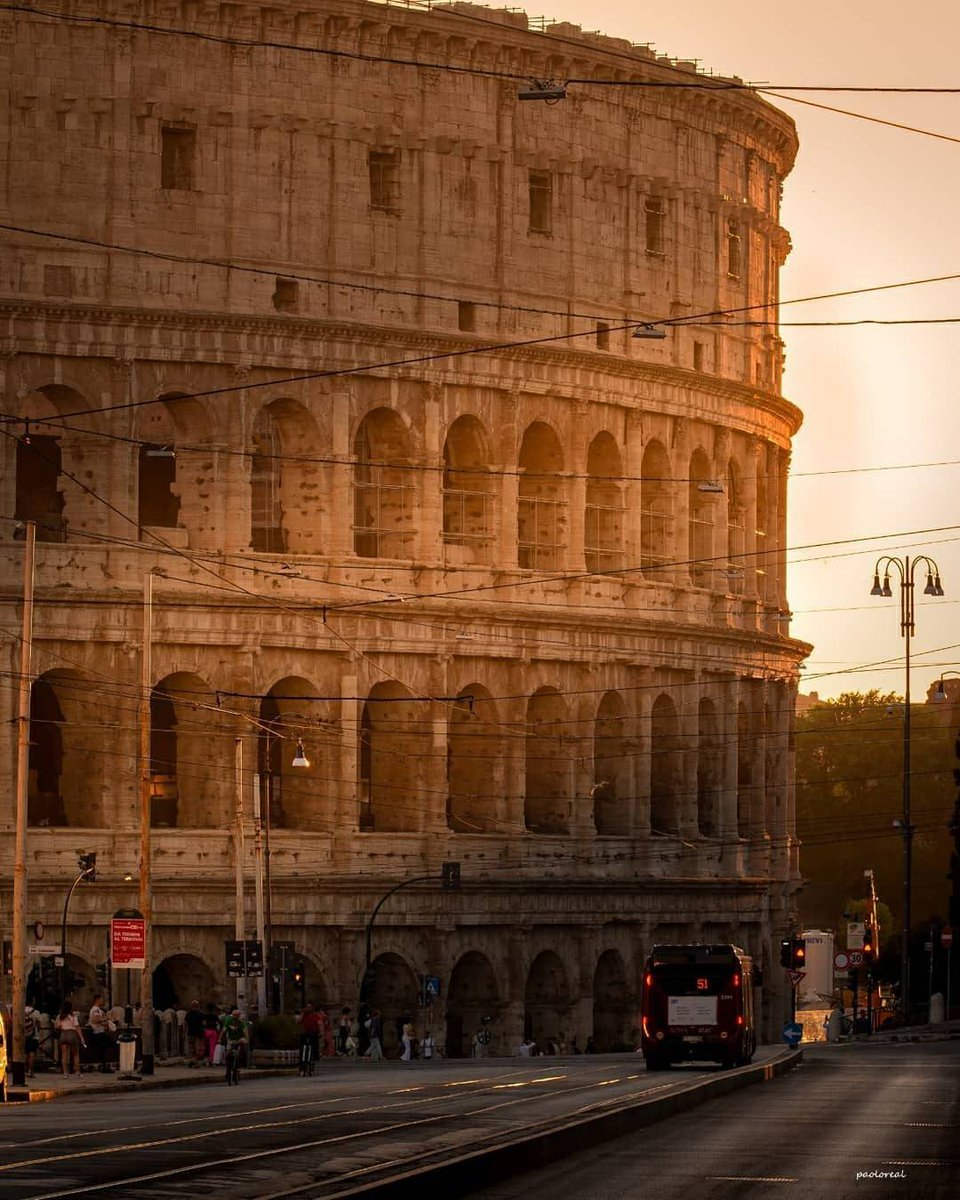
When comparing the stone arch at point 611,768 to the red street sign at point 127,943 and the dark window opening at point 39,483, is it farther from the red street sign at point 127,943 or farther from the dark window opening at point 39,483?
the red street sign at point 127,943

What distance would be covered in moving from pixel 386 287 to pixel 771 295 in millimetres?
15394

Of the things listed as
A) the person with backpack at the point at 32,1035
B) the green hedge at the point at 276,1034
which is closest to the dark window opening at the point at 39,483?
the green hedge at the point at 276,1034

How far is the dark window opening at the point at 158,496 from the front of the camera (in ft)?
205

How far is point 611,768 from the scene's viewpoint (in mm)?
67750

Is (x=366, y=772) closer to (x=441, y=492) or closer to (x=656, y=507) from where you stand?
(x=441, y=492)

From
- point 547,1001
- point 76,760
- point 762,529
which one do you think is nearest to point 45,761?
point 76,760

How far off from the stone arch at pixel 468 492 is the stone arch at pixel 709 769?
8.68m

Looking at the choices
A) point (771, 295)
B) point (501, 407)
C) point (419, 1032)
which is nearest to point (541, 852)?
point (419, 1032)

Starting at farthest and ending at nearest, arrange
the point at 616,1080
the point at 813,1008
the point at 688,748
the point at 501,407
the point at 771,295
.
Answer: the point at 813,1008
the point at 771,295
the point at 688,748
the point at 501,407
the point at 616,1080

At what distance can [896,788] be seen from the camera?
127 meters

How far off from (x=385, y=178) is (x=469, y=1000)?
19.1 meters

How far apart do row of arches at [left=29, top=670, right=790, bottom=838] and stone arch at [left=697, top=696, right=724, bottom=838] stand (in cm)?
4

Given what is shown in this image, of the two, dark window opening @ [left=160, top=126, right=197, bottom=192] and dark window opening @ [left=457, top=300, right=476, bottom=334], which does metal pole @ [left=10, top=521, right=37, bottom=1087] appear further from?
dark window opening @ [left=457, top=300, right=476, bottom=334]

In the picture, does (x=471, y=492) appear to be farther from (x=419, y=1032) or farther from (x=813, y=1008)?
(x=813, y=1008)
